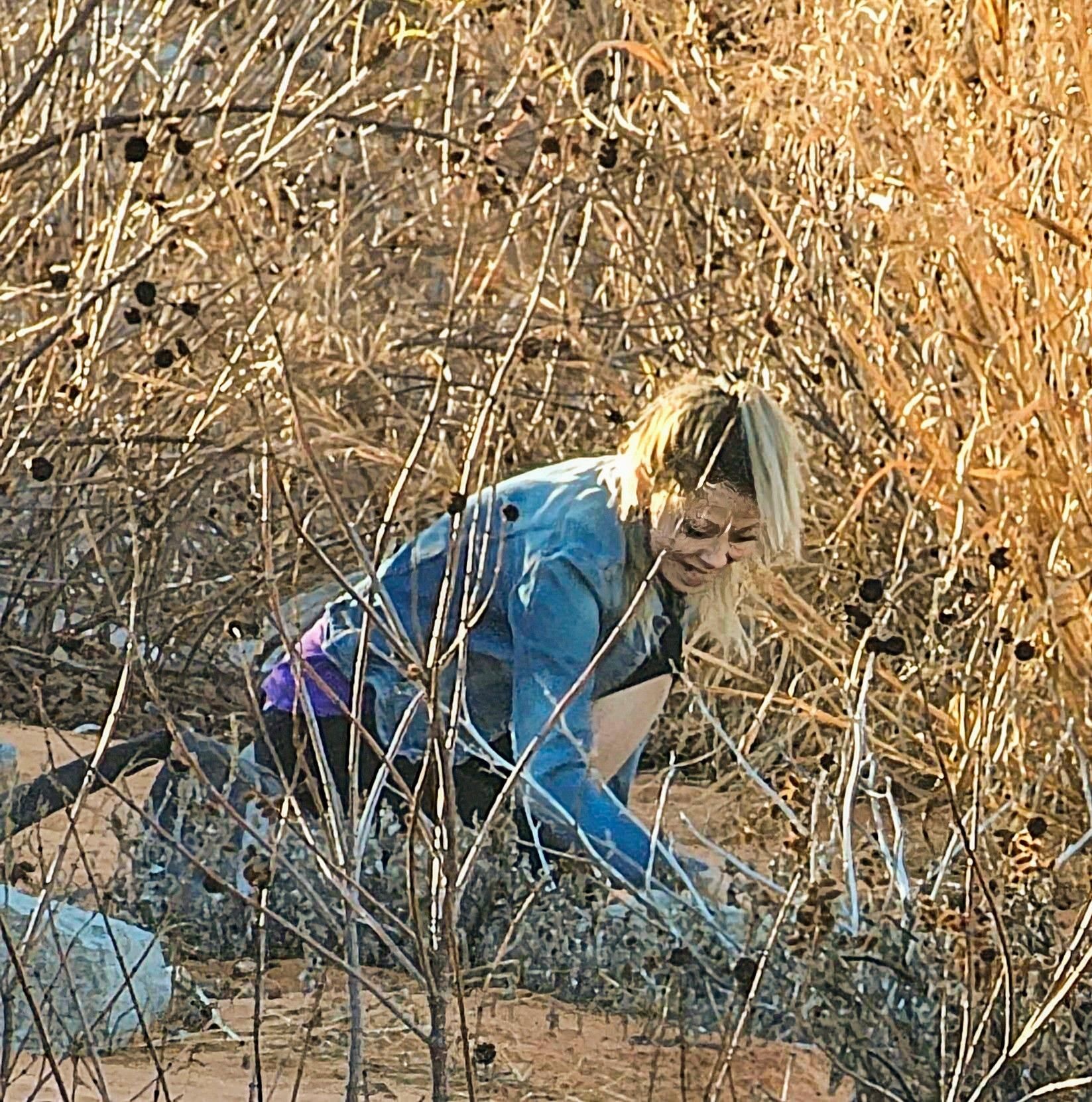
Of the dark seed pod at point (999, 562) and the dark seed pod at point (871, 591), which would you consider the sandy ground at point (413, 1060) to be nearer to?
the dark seed pod at point (999, 562)

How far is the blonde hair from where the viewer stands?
12.5ft

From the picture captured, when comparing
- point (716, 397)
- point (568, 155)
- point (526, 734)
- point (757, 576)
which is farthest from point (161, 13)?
point (757, 576)

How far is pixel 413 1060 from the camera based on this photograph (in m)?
3.60

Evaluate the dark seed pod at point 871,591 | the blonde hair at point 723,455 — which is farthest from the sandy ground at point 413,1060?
the dark seed pod at point 871,591

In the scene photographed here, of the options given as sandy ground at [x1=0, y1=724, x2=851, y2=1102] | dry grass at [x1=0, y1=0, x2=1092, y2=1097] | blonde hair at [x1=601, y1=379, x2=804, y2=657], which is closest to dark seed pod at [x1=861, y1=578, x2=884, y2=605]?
dry grass at [x1=0, y1=0, x2=1092, y2=1097]

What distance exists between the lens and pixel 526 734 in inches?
159

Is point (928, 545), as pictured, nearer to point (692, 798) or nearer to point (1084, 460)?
point (1084, 460)

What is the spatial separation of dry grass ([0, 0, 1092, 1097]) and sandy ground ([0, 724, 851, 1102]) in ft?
1.30

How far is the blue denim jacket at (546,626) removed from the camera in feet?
12.9

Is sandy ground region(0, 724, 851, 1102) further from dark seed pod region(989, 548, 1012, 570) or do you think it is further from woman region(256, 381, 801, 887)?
dark seed pod region(989, 548, 1012, 570)

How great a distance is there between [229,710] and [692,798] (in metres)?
1.27

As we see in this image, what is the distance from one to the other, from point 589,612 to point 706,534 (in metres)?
0.31

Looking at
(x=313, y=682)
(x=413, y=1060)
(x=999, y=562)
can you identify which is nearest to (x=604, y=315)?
(x=313, y=682)

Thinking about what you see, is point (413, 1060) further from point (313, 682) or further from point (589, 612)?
point (313, 682)
